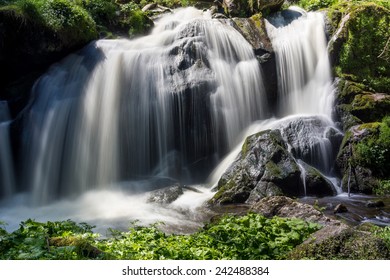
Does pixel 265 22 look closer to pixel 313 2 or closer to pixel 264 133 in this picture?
pixel 313 2

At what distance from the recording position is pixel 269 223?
546 centimetres

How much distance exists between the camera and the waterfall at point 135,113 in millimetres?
10914

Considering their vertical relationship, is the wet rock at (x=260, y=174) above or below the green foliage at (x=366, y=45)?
below

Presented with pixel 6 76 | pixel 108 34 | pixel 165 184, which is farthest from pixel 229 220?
pixel 108 34

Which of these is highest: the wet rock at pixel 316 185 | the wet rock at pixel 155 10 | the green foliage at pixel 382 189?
the wet rock at pixel 155 10

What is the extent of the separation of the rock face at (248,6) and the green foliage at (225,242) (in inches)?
522

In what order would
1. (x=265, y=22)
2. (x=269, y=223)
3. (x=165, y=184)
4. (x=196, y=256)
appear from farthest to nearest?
(x=265, y=22) → (x=165, y=184) → (x=269, y=223) → (x=196, y=256)

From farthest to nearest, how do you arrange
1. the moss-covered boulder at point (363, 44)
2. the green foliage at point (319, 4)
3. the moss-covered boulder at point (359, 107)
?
the green foliage at point (319, 4) < the moss-covered boulder at point (363, 44) < the moss-covered boulder at point (359, 107)

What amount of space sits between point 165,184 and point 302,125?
4495 mm

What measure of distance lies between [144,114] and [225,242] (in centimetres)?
756

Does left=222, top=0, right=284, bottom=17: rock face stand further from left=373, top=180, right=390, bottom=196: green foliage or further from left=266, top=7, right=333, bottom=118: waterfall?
left=373, top=180, right=390, bottom=196: green foliage

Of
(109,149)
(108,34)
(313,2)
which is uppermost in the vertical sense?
(313,2)

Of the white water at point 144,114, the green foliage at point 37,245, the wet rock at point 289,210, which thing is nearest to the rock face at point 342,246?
the wet rock at point 289,210

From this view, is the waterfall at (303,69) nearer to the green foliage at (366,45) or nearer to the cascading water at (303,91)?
the cascading water at (303,91)
